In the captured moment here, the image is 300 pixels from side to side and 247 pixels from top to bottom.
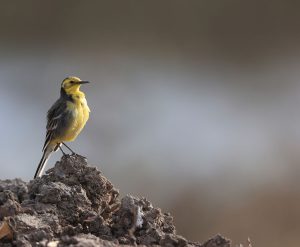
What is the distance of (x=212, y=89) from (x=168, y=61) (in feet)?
3.25

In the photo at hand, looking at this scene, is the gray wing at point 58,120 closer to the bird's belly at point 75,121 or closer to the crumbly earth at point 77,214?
the bird's belly at point 75,121

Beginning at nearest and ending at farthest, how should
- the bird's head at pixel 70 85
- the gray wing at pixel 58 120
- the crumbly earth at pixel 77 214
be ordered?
the crumbly earth at pixel 77 214, the gray wing at pixel 58 120, the bird's head at pixel 70 85

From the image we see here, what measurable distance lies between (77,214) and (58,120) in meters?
2.28

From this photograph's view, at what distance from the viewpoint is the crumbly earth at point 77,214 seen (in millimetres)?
2838

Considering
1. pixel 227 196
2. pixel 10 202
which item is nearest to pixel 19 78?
pixel 227 196

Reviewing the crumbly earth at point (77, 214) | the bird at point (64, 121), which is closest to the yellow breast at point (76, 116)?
the bird at point (64, 121)

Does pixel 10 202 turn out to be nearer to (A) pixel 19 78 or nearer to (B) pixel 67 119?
(B) pixel 67 119

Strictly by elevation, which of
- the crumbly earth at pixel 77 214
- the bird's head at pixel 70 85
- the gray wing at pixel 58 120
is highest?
the bird's head at pixel 70 85

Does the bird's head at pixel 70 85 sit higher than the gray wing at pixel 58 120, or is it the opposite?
the bird's head at pixel 70 85

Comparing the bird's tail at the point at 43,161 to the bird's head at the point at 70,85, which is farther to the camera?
the bird's head at the point at 70,85

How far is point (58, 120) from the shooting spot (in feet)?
17.5

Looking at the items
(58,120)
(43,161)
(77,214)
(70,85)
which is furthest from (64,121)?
(77,214)

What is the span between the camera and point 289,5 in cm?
1185

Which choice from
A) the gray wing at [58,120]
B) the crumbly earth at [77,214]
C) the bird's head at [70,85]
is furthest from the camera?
the bird's head at [70,85]
